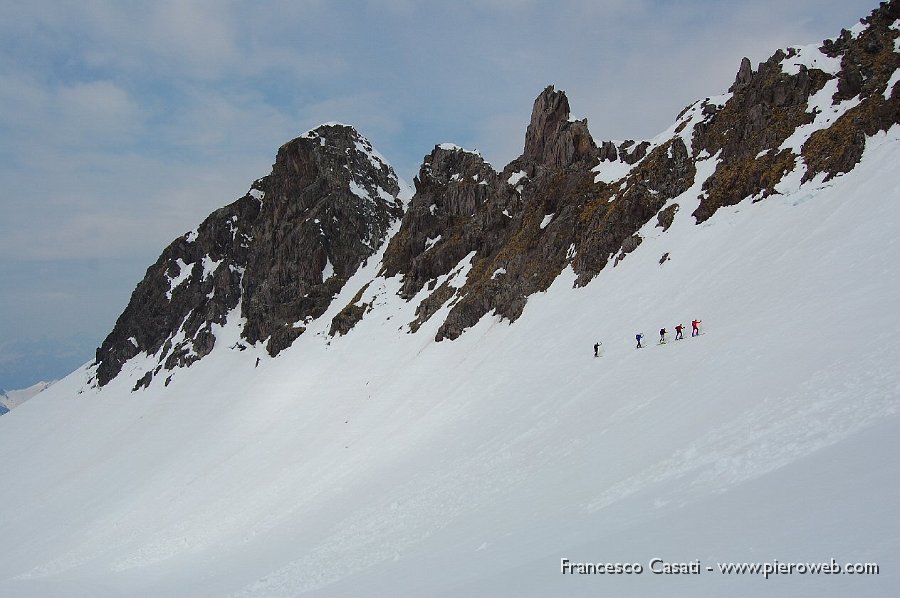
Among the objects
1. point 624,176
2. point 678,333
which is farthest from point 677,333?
point 624,176

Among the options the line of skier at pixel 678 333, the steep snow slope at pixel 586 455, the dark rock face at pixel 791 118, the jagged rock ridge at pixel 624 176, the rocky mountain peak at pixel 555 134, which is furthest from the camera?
the rocky mountain peak at pixel 555 134

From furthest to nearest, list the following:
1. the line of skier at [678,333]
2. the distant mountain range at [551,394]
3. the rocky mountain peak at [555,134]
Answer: the rocky mountain peak at [555,134] → the line of skier at [678,333] → the distant mountain range at [551,394]

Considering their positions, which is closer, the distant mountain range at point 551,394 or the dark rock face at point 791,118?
the distant mountain range at point 551,394

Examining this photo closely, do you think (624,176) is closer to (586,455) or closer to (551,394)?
(551,394)

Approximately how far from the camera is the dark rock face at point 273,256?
295ft

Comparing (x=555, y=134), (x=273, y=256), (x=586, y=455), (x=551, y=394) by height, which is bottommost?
(x=586, y=455)

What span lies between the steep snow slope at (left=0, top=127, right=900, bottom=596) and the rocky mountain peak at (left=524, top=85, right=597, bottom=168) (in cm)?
2228

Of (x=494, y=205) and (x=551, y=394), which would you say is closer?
(x=551, y=394)

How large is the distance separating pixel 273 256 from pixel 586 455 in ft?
286

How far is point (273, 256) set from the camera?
95.5 m

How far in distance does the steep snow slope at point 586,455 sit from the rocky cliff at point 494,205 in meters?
3.44

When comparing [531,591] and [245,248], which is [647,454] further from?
[245,248]

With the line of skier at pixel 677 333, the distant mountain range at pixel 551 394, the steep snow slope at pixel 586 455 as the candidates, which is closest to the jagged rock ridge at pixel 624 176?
the distant mountain range at pixel 551 394

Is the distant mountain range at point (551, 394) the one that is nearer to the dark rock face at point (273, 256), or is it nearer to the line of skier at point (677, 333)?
the line of skier at point (677, 333)
